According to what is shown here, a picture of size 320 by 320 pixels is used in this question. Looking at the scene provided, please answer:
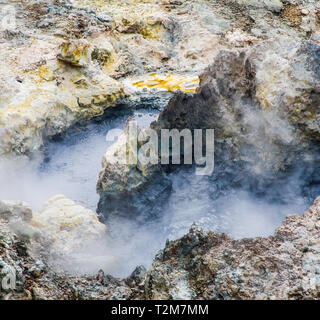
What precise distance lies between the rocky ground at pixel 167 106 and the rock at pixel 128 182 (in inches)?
1.1

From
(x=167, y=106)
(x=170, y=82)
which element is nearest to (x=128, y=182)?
(x=167, y=106)

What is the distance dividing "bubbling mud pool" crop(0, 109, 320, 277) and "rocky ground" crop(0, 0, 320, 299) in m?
0.36

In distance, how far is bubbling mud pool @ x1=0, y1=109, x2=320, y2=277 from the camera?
265 inches

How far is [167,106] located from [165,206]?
208 centimetres

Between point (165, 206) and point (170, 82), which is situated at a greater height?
point (170, 82)

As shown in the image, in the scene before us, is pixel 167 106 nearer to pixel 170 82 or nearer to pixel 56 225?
pixel 56 225

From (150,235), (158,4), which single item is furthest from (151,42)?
(150,235)

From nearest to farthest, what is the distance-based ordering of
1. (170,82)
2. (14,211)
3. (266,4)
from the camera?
(14,211) < (170,82) < (266,4)

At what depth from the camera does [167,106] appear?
7988 mm

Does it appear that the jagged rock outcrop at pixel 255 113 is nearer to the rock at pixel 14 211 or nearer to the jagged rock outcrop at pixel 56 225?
the jagged rock outcrop at pixel 56 225

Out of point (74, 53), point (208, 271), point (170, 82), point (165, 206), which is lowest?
point (165, 206)

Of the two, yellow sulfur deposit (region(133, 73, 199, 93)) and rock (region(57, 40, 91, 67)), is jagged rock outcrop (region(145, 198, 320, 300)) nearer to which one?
yellow sulfur deposit (region(133, 73, 199, 93))
